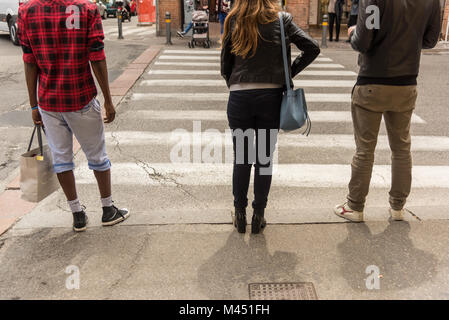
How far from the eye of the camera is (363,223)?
3.71 metres

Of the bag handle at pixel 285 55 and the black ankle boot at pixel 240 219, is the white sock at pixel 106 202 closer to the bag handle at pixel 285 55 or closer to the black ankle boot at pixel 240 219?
the black ankle boot at pixel 240 219

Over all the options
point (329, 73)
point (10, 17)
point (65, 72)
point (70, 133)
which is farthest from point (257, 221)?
point (10, 17)

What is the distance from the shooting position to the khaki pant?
3320 millimetres

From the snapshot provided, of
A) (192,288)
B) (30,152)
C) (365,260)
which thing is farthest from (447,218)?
(30,152)

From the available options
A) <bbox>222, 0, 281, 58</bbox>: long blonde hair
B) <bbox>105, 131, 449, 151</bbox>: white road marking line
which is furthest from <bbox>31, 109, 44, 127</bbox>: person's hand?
<bbox>105, 131, 449, 151</bbox>: white road marking line

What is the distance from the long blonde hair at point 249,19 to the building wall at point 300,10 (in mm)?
16192

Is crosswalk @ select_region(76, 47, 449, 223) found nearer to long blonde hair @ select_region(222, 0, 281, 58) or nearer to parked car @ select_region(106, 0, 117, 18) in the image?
long blonde hair @ select_region(222, 0, 281, 58)

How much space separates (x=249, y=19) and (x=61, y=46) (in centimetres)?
133

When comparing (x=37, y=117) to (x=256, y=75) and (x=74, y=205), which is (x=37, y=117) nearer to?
(x=74, y=205)

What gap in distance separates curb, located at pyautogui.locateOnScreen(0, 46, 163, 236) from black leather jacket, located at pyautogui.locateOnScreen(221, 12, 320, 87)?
7.60ft

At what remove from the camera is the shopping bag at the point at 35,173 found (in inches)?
135

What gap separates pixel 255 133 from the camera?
3.33 m
